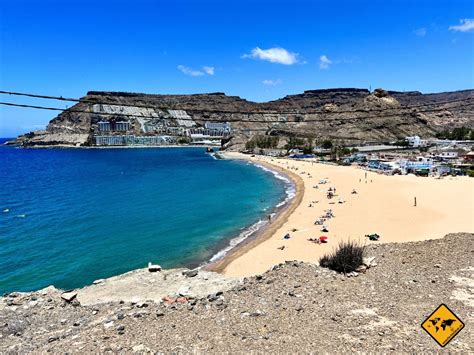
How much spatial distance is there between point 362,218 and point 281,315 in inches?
894

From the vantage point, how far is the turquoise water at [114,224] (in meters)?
22.1

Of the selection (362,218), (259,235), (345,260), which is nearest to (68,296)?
(345,260)

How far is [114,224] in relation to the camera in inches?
1275

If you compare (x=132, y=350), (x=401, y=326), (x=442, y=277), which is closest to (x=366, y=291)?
(x=401, y=326)

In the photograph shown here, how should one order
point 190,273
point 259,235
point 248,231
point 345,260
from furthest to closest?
point 248,231 → point 259,235 → point 190,273 → point 345,260

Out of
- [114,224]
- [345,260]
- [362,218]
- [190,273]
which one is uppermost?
[345,260]

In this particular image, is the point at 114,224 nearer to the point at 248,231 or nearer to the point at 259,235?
the point at 248,231

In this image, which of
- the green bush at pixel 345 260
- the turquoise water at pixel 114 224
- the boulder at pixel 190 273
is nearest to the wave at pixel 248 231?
the turquoise water at pixel 114 224

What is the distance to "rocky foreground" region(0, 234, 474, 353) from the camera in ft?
28.1

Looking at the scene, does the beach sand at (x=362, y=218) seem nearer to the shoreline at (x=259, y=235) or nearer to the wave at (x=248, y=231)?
the shoreline at (x=259, y=235)

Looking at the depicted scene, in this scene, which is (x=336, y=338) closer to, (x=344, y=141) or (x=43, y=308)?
(x=43, y=308)

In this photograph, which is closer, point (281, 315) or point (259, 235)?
point (281, 315)

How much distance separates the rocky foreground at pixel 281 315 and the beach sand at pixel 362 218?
706 centimetres

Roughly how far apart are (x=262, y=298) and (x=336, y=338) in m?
3.07
